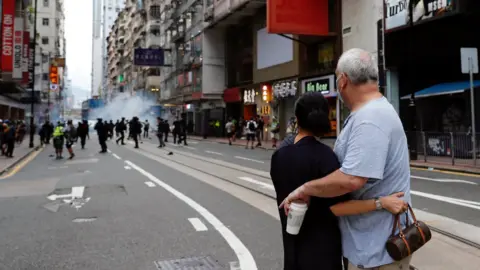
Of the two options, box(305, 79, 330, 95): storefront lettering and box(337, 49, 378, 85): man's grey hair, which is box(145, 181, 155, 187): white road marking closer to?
box(337, 49, 378, 85): man's grey hair

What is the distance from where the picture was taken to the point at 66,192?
33.2ft

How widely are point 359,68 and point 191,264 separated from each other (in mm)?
3327

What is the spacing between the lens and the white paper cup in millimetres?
2201

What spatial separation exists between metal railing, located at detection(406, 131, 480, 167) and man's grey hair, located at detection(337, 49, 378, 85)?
44.8 feet

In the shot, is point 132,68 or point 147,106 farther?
point 132,68

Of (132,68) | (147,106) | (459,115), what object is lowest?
(459,115)

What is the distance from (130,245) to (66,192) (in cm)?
524

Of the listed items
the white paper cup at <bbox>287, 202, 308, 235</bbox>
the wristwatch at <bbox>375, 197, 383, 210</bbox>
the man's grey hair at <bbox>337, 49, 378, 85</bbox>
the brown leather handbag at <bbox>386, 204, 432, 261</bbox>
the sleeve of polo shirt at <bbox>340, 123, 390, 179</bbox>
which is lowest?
the brown leather handbag at <bbox>386, 204, 432, 261</bbox>

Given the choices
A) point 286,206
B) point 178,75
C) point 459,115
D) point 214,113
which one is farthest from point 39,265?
point 178,75

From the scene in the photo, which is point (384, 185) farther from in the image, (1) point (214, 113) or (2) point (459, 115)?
(1) point (214, 113)

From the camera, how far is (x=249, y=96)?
3803cm

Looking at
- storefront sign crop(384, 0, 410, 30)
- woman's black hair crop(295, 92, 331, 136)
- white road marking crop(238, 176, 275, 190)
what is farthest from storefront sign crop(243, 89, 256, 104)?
woman's black hair crop(295, 92, 331, 136)

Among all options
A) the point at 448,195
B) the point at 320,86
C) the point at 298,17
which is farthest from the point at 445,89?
the point at 298,17

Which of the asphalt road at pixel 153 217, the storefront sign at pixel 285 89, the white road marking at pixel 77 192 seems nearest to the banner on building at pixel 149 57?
the storefront sign at pixel 285 89
